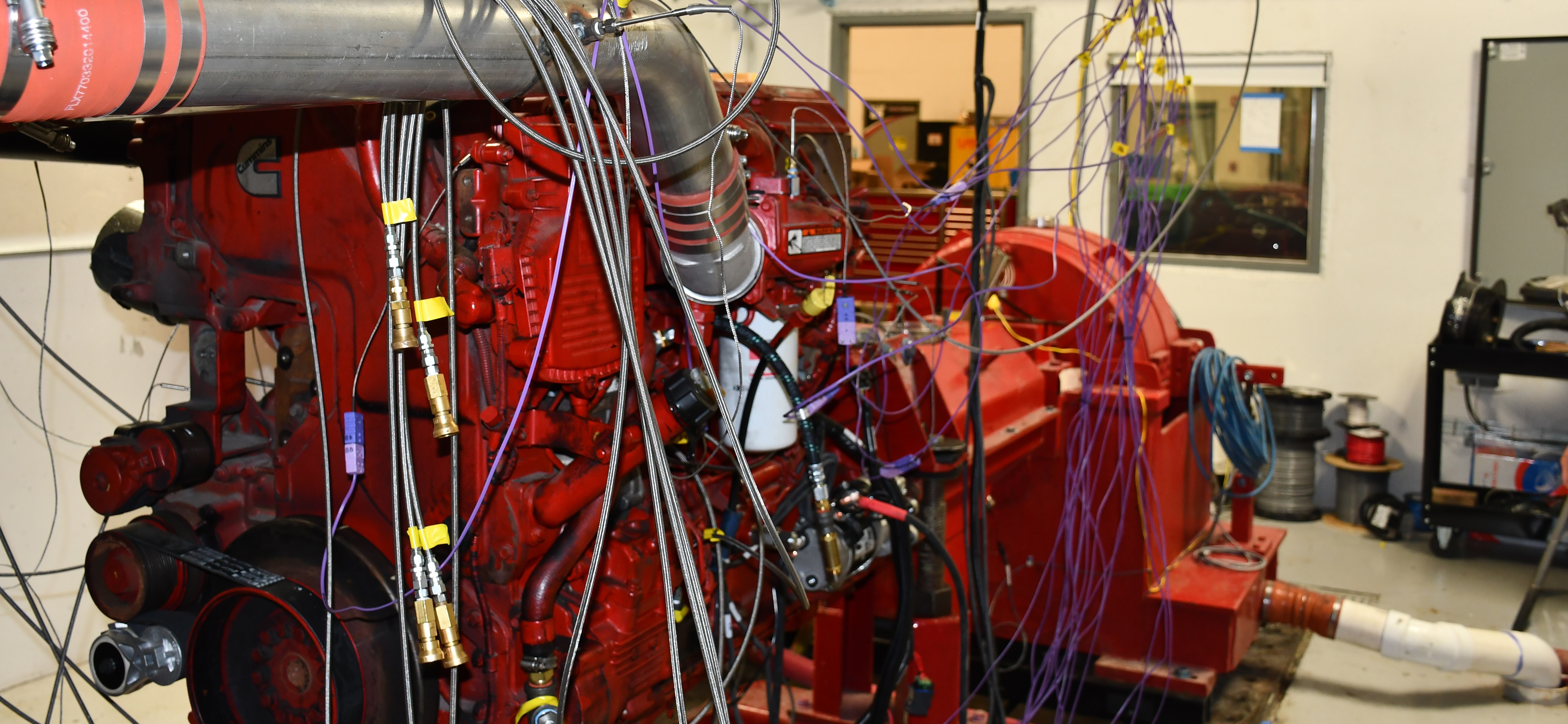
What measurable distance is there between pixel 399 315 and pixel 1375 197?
15.7 ft

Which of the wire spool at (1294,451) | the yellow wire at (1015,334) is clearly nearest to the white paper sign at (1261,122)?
the wire spool at (1294,451)

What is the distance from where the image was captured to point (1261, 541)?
414 cm

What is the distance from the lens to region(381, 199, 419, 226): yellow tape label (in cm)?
194

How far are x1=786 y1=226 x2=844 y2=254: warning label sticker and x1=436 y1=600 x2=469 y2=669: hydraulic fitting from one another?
3.13ft

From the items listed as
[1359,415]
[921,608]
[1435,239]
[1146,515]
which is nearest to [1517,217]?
[1435,239]

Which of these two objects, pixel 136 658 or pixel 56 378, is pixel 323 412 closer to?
pixel 136 658

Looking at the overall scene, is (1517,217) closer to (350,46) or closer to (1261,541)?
(1261,541)

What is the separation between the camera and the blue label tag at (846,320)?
2773 mm

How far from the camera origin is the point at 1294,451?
5430mm

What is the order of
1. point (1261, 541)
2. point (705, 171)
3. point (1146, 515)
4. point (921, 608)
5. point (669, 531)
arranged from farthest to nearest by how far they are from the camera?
point (1261, 541), point (1146, 515), point (921, 608), point (669, 531), point (705, 171)

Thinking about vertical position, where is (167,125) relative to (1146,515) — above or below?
above

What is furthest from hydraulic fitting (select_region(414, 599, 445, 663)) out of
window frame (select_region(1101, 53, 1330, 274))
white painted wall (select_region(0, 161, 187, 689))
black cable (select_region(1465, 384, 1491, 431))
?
black cable (select_region(1465, 384, 1491, 431))

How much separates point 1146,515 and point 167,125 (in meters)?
2.59

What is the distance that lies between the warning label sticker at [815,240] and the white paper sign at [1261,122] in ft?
12.0
